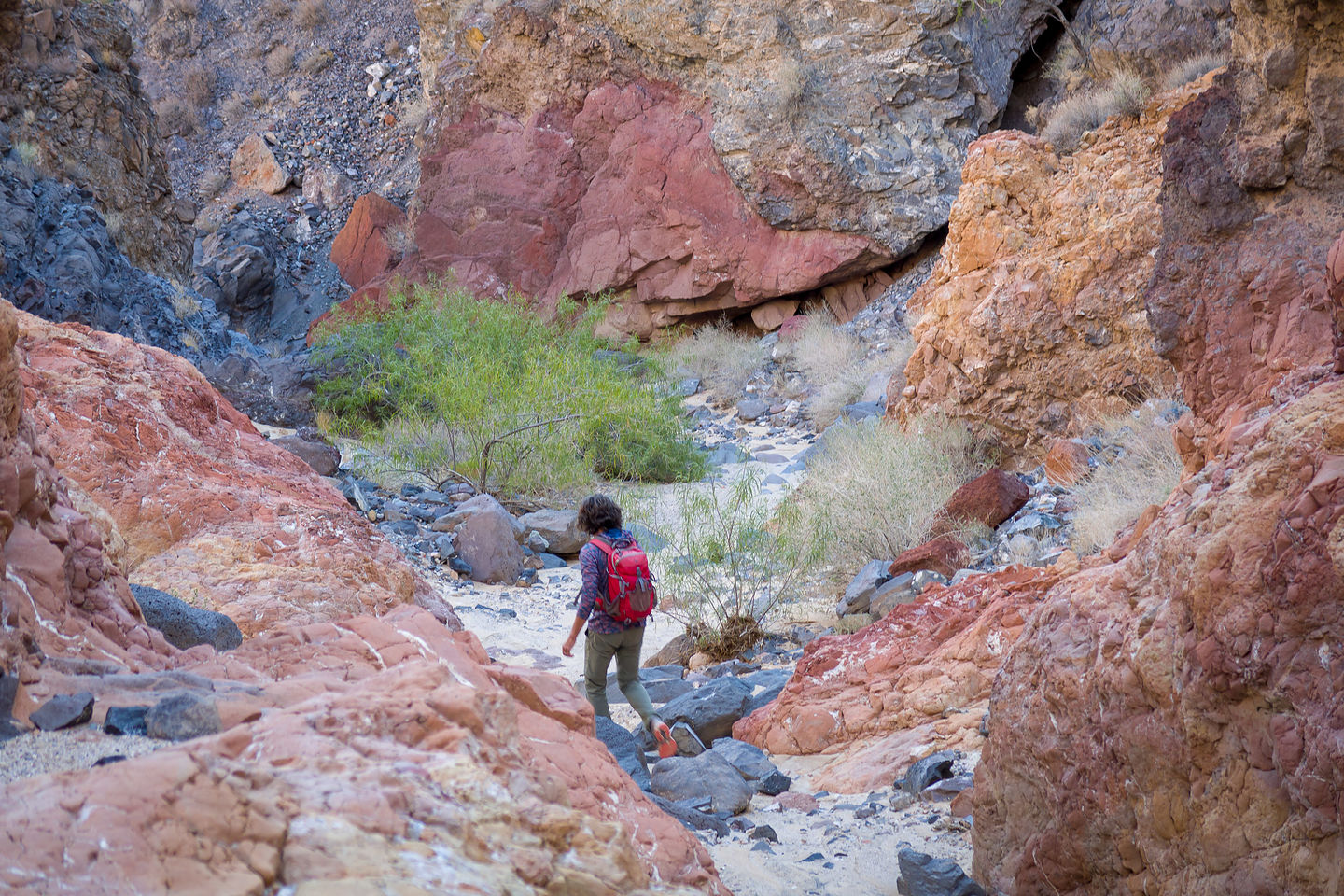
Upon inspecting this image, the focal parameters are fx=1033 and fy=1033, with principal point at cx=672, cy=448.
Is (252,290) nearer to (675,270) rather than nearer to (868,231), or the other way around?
(675,270)

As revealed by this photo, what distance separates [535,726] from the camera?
82.8 inches

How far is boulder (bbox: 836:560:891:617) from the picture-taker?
634 cm

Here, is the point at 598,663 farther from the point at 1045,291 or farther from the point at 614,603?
the point at 1045,291

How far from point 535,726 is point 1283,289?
3194mm

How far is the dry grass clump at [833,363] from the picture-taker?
12062 millimetres

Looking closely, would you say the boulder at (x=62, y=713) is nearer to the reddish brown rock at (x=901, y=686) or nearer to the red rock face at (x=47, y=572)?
the red rock face at (x=47, y=572)

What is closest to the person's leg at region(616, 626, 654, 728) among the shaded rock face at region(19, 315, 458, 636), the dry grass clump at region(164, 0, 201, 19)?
the shaded rock face at region(19, 315, 458, 636)

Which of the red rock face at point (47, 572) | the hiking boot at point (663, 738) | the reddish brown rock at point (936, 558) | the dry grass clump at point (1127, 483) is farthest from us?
the reddish brown rock at point (936, 558)

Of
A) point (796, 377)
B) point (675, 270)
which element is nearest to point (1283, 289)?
point (796, 377)

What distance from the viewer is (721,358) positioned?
15.6 m

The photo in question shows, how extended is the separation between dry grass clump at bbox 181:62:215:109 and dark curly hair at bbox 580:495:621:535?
28514 millimetres

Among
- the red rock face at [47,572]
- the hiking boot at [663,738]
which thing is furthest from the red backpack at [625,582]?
the red rock face at [47,572]

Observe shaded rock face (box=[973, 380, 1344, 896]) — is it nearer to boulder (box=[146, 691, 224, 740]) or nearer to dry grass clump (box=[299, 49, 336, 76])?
boulder (box=[146, 691, 224, 740])

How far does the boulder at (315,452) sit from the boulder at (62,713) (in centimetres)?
721
